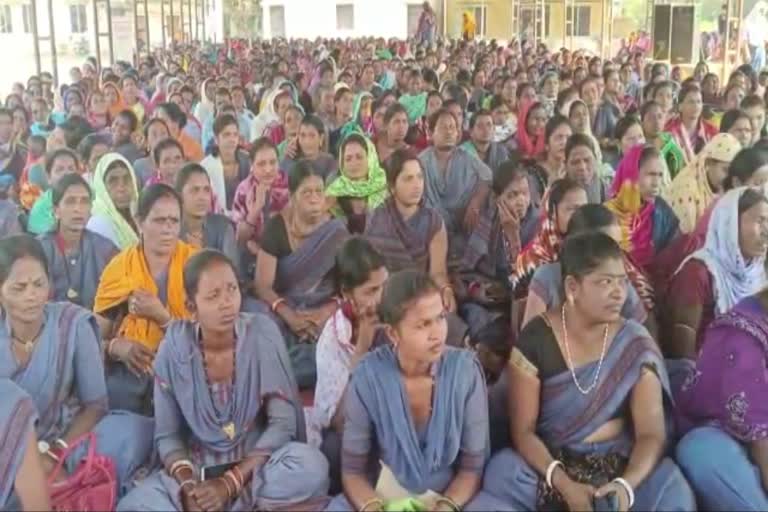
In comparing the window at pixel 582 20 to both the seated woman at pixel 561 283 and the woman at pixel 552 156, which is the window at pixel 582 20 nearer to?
the woman at pixel 552 156

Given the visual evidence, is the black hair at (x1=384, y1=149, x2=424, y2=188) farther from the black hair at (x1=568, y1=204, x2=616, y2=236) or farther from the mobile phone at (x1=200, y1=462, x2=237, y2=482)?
the mobile phone at (x1=200, y1=462, x2=237, y2=482)

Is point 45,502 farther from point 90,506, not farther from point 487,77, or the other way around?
point 487,77

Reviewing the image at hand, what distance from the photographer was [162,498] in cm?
250

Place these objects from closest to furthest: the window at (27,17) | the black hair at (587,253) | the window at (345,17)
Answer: the black hair at (587,253)
the window at (27,17)
the window at (345,17)

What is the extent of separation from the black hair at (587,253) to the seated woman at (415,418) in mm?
365

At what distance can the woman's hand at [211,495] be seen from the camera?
2.50m

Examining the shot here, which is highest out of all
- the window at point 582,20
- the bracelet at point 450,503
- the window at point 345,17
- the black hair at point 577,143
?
the window at point 345,17

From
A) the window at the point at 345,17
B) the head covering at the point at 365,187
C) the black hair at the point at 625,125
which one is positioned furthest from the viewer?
the window at the point at 345,17

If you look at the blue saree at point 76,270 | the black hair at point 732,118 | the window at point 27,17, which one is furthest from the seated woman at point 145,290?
the window at point 27,17

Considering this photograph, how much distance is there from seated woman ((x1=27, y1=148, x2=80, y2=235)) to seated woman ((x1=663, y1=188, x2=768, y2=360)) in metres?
2.82

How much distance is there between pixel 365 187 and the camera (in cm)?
469

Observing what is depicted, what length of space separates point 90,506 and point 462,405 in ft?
3.31

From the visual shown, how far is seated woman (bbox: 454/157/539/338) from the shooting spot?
4.14 metres

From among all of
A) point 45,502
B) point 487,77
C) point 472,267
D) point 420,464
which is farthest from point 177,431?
point 487,77
